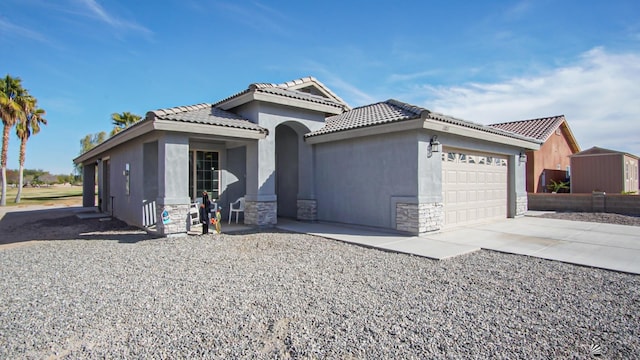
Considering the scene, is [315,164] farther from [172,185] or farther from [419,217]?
[172,185]

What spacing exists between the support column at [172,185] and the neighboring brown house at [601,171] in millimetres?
21344

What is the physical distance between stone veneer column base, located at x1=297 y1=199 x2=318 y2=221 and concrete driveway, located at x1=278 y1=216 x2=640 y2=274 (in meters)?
0.75

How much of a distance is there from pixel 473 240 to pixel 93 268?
8613mm

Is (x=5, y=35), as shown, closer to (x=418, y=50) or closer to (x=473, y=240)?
(x=418, y=50)

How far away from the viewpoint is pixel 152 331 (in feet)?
12.6

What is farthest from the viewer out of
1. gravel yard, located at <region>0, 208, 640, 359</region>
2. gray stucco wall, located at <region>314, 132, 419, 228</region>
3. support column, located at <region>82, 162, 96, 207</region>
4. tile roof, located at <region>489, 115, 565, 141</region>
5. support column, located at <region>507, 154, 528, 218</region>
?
support column, located at <region>82, 162, 96, 207</region>

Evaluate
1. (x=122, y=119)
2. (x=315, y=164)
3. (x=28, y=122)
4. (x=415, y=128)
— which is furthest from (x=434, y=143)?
(x=28, y=122)

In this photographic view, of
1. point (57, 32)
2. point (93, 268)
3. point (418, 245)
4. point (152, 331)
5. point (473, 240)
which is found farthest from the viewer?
point (57, 32)

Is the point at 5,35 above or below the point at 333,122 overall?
above

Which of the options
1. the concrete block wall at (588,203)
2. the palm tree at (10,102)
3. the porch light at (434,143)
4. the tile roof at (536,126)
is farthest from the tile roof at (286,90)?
the palm tree at (10,102)

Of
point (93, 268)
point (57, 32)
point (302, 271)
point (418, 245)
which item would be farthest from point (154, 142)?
point (418, 245)

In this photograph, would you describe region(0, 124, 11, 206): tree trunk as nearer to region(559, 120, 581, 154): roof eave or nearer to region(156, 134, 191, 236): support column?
region(156, 134, 191, 236): support column

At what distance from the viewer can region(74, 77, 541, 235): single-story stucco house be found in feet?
31.9

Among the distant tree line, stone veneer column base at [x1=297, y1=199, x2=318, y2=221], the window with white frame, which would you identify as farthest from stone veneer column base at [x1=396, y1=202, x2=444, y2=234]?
the distant tree line
